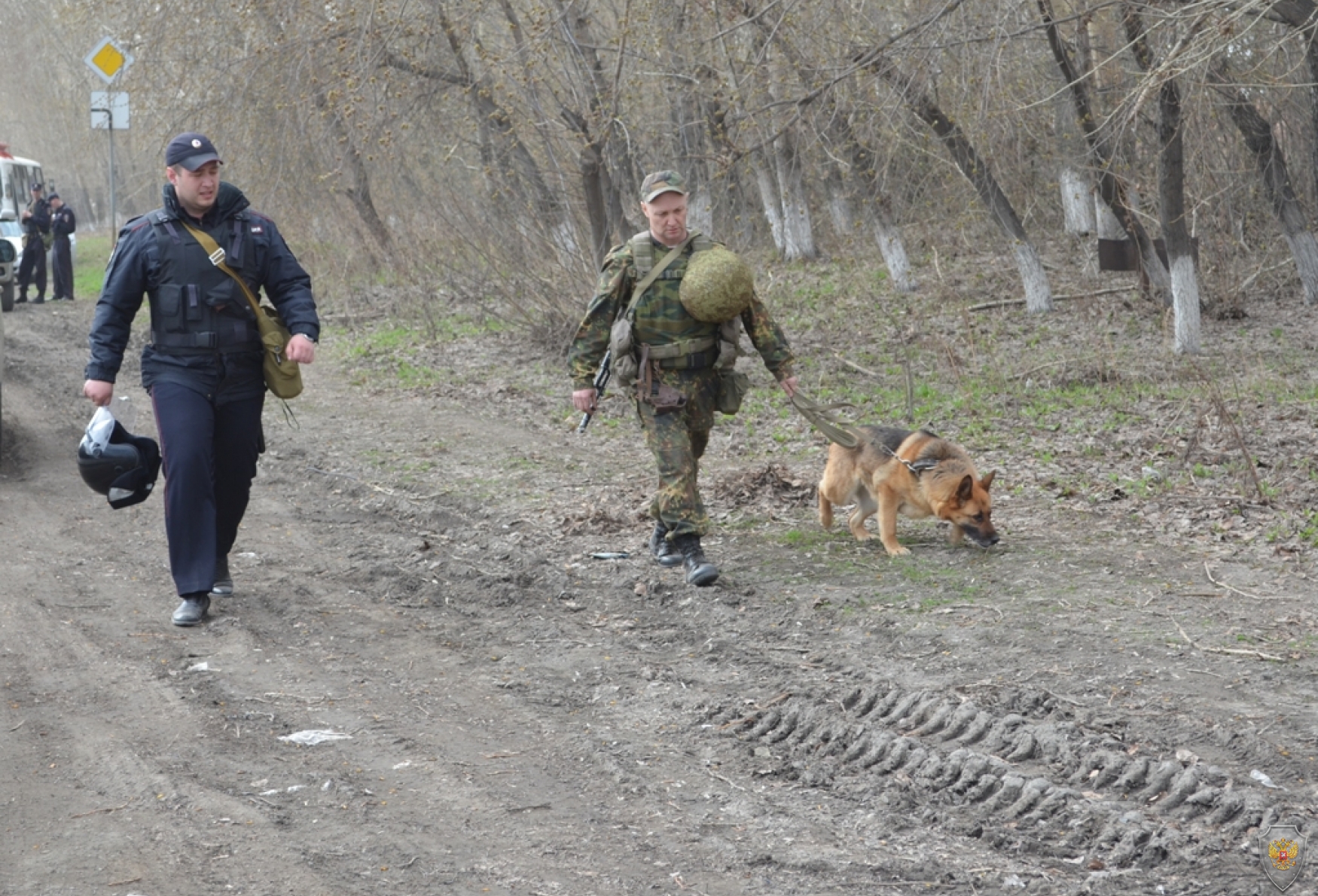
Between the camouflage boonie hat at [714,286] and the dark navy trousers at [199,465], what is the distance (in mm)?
2241

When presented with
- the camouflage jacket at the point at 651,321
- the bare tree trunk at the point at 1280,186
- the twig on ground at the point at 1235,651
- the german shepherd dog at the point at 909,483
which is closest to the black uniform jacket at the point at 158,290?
the camouflage jacket at the point at 651,321

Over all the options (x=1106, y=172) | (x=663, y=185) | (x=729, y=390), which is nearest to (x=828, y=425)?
(x=729, y=390)

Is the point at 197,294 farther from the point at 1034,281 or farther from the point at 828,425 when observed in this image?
the point at 1034,281

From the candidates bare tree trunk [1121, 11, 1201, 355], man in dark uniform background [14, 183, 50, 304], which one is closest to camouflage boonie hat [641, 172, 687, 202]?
bare tree trunk [1121, 11, 1201, 355]

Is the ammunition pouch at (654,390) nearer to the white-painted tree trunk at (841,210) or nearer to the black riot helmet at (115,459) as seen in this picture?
the black riot helmet at (115,459)

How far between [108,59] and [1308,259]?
51.4 feet

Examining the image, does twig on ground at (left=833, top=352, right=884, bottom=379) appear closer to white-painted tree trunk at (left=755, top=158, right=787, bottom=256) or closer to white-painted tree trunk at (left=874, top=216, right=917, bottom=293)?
white-painted tree trunk at (left=874, top=216, right=917, bottom=293)

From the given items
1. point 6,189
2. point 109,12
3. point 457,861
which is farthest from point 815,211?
point 457,861

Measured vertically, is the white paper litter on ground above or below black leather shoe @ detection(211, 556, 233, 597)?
below

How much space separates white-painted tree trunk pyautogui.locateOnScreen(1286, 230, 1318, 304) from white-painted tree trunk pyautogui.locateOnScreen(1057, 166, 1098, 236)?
6006 millimetres

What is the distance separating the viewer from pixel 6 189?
24.2 meters

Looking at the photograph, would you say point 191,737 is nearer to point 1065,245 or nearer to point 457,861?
point 457,861

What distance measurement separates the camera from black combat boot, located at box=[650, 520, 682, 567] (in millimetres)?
7004

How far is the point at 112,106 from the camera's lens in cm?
1812
